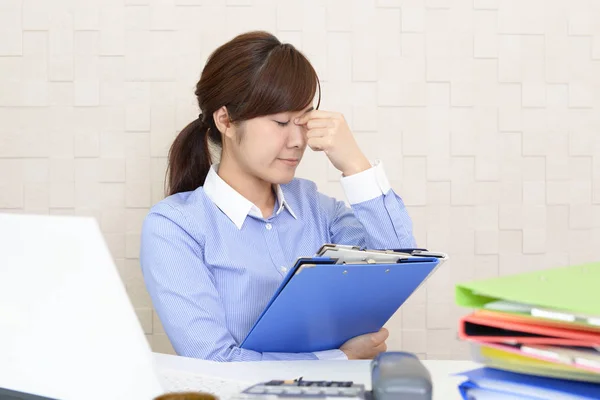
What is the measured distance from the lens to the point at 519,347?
733 millimetres

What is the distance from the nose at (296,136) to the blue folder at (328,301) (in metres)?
0.58

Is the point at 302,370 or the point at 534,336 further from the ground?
the point at 534,336

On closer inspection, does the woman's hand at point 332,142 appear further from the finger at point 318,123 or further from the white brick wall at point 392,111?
the white brick wall at point 392,111

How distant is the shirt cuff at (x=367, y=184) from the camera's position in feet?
6.52

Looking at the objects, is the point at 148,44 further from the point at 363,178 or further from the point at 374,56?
the point at 363,178

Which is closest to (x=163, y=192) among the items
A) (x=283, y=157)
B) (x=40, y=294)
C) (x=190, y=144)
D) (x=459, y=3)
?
(x=190, y=144)

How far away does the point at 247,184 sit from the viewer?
2.12 metres

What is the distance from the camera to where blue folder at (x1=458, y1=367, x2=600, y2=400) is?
0.72 metres

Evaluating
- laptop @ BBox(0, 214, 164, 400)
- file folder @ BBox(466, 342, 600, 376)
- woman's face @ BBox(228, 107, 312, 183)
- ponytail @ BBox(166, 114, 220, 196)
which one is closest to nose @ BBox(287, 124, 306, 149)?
woman's face @ BBox(228, 107, 312, 183)

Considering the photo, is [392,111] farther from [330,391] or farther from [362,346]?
[330,391]

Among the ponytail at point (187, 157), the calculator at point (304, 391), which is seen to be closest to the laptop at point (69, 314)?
the calculator at point (304, 391)

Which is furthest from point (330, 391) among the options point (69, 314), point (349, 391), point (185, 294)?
point (185, 294)

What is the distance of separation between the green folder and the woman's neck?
53.1 inches

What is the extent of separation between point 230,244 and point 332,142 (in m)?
0.40
